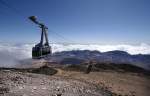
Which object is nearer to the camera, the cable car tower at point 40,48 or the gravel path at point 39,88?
the gravel path at point 39,88

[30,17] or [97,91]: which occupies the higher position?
[30,17]

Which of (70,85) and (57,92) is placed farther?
(70,85)

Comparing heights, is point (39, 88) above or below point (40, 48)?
below

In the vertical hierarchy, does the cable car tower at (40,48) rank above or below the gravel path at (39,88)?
above

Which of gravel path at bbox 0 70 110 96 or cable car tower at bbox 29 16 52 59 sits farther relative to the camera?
cable car tower at bbox 29 16 52 59

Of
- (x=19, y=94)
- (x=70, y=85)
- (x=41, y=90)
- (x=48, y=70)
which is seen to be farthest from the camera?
(x=48, y=70)

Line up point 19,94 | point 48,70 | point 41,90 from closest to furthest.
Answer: point 19,94 → point 41,90 → point 48,70

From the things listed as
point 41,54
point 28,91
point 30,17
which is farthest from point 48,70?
point 28,91

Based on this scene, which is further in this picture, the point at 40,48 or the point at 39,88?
the point at 40,48

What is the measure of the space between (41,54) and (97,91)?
38.6ft

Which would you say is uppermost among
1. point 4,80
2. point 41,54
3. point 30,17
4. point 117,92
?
point 30,17

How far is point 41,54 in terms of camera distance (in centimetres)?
3622

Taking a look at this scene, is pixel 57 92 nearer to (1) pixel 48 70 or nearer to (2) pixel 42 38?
(2) pixel 42 38

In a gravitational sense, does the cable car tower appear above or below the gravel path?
above
